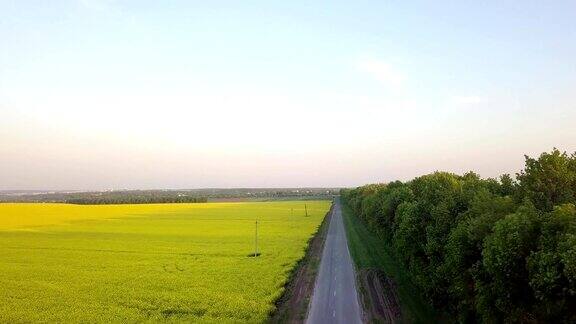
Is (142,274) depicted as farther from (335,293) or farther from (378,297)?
(378,297)

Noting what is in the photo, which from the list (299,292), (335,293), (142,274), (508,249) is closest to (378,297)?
(335,293)

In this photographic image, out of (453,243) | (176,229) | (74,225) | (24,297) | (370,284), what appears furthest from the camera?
(74,225)

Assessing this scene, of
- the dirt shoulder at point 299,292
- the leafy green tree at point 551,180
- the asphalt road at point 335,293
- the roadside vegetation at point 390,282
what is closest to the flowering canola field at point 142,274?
the dirt shoulder at point 299,292

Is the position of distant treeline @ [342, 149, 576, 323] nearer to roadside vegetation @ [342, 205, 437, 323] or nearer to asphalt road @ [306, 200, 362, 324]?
roadside vegetation @ [342, 205, 437, 323]

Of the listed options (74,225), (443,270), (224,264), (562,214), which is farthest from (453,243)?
(74,225)

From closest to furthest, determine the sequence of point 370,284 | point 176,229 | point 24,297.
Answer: point 24,297 < point 370,284 < point 176,229

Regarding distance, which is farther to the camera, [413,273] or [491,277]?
[413,273]

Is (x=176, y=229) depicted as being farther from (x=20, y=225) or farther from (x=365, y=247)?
(x=365, y=247)
